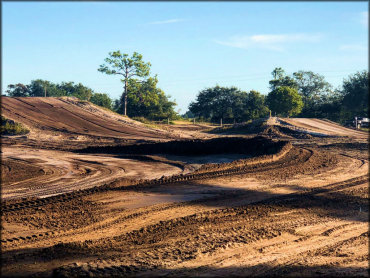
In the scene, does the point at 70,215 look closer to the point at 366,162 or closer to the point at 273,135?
the point at 366,162

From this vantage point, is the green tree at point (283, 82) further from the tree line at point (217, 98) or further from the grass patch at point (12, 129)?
the grass patch at point (12, 129)

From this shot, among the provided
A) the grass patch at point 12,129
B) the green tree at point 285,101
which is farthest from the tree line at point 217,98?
the grass patch at point 12,129

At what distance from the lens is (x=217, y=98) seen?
243 ft

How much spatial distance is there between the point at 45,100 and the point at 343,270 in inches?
1855

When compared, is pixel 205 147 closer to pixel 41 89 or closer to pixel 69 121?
pixel 69 121

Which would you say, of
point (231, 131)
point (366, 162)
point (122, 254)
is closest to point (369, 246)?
point (122, 254)

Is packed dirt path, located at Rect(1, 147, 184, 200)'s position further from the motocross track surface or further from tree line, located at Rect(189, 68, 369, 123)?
tree line, located at Rect(189, 68, 369, 123)

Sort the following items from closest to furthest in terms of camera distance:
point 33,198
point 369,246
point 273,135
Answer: point 369,246, point 33,198, point 273,135

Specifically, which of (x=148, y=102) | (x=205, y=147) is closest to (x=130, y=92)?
(x=148, y=102)

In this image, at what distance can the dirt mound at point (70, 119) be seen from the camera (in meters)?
39.2

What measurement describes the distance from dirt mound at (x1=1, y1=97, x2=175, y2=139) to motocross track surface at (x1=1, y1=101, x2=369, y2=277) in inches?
735

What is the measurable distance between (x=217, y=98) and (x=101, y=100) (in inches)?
897

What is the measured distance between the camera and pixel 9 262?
7707 millimetres

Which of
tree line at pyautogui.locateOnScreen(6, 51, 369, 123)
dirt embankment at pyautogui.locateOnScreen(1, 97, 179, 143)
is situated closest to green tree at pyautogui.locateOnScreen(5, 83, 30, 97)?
tree line at pyautogui.locateOnScreen(6, 51, 369, 123)
